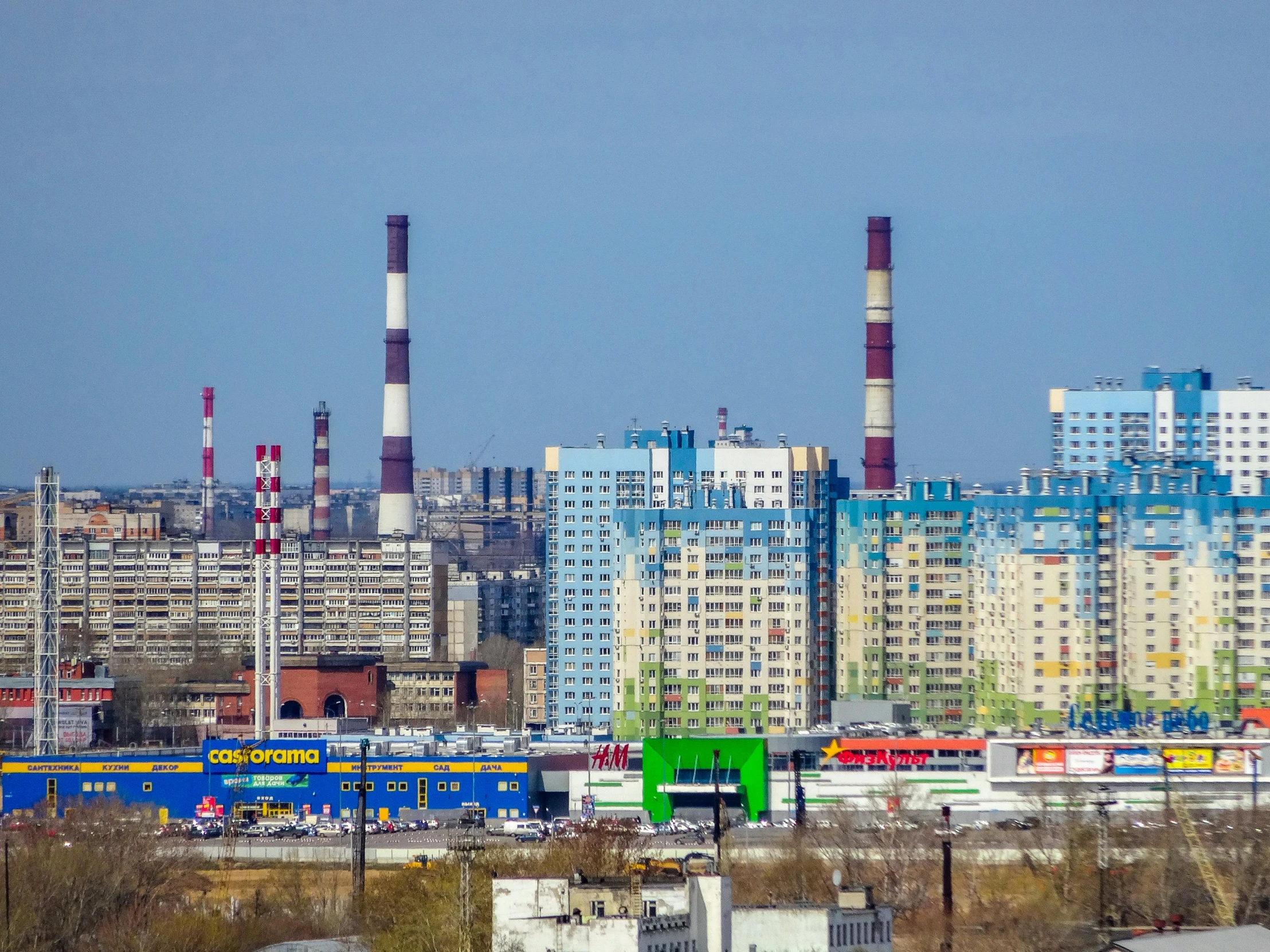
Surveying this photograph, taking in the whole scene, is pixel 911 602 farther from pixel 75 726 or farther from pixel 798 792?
pixel 75 726

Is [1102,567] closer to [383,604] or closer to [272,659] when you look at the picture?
[272,659]

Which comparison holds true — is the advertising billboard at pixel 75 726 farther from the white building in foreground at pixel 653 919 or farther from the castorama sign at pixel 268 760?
the white building in foreground at pixel 653 919

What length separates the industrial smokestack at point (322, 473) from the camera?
57.1 meters

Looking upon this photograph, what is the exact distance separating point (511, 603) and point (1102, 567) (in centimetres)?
1984

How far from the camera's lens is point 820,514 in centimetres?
3847

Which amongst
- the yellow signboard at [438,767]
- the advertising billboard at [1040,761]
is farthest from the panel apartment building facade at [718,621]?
the advertising billboard at [1040,761]

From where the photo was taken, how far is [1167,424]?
4509cm

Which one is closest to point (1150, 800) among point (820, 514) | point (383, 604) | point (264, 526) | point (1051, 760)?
point (1051, 760)

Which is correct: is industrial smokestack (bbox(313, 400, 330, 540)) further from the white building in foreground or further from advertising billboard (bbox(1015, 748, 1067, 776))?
the white building in foreground

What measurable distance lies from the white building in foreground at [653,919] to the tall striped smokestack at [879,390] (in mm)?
24668

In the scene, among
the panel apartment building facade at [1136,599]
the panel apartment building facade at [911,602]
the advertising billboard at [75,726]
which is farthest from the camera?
the panel apartment building facade at [911,602]

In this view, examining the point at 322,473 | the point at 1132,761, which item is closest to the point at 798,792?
the point at 1132,761

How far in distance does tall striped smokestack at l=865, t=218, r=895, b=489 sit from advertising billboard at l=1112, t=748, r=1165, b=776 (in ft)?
40.5

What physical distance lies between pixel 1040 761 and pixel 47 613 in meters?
14.0
